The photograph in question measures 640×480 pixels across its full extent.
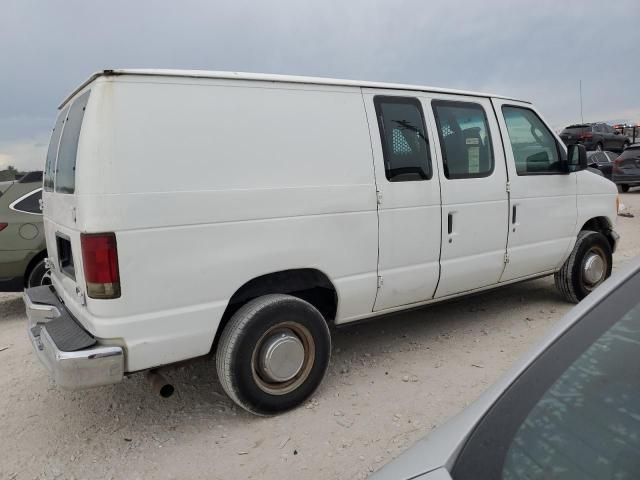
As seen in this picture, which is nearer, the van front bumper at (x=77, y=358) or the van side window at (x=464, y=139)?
the van front bumper at (x=77, y=358)

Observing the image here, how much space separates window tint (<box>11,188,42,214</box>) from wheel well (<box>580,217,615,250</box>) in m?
6.25

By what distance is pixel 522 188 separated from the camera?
4.43 metres

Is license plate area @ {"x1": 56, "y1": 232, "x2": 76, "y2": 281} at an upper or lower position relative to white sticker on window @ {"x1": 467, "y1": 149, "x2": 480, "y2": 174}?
lower

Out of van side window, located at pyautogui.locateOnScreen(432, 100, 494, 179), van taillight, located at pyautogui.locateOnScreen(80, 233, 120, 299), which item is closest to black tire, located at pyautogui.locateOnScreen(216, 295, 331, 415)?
van taillight, located at pyautogui.locateOnScreen(80, 233, 120, 299)

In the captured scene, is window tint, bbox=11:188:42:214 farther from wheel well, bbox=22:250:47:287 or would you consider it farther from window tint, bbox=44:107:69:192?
window tint, bbox=44:107:69:192

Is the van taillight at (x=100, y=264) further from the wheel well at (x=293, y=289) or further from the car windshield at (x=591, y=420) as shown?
the car windshield at (x=591, y=420)

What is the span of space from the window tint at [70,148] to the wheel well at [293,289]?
1.17m

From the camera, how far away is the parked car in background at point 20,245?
18.4 feet

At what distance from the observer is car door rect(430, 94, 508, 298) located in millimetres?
3939

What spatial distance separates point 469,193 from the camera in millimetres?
4031

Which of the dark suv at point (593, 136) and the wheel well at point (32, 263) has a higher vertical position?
the dark suv at point (593, 136)

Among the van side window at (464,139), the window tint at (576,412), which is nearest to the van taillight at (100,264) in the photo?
the window tint at (576,412)

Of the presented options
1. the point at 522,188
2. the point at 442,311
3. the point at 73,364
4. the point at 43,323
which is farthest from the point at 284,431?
the point at 522,188

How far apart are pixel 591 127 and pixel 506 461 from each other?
2576 centimetres
